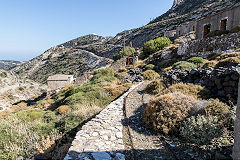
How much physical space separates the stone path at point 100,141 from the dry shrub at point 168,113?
47.8 inches

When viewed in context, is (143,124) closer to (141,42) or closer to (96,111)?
(96,111)

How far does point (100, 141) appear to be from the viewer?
15.0ft

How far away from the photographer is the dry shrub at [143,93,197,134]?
16.0 ft

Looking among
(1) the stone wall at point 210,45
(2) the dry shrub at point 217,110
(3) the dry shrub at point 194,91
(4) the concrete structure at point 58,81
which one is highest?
(1) the stone wall at point 210,45

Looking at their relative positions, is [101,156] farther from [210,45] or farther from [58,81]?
[58,81]

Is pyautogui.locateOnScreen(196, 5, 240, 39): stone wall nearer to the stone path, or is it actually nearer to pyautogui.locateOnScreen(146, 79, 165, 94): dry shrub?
pyautogui.locateOnScreen(146, 79, 165, 94): dry shrub

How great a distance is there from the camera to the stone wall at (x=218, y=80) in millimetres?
5633

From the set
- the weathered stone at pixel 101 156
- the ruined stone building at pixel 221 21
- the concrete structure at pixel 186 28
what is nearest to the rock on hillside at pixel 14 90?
the weathered stone at pixel 101 156

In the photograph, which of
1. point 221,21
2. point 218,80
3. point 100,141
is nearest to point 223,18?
point 221,21

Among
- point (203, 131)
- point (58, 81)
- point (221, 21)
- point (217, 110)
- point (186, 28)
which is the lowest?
point (58, 81)

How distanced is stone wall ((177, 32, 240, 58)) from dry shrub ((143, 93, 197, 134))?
14.0m

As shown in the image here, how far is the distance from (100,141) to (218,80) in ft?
18.0

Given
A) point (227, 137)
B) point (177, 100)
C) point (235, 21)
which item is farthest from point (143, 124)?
point (235, 21)

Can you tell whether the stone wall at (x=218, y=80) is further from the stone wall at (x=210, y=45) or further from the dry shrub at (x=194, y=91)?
the stone wall at (x=210, y=45)
